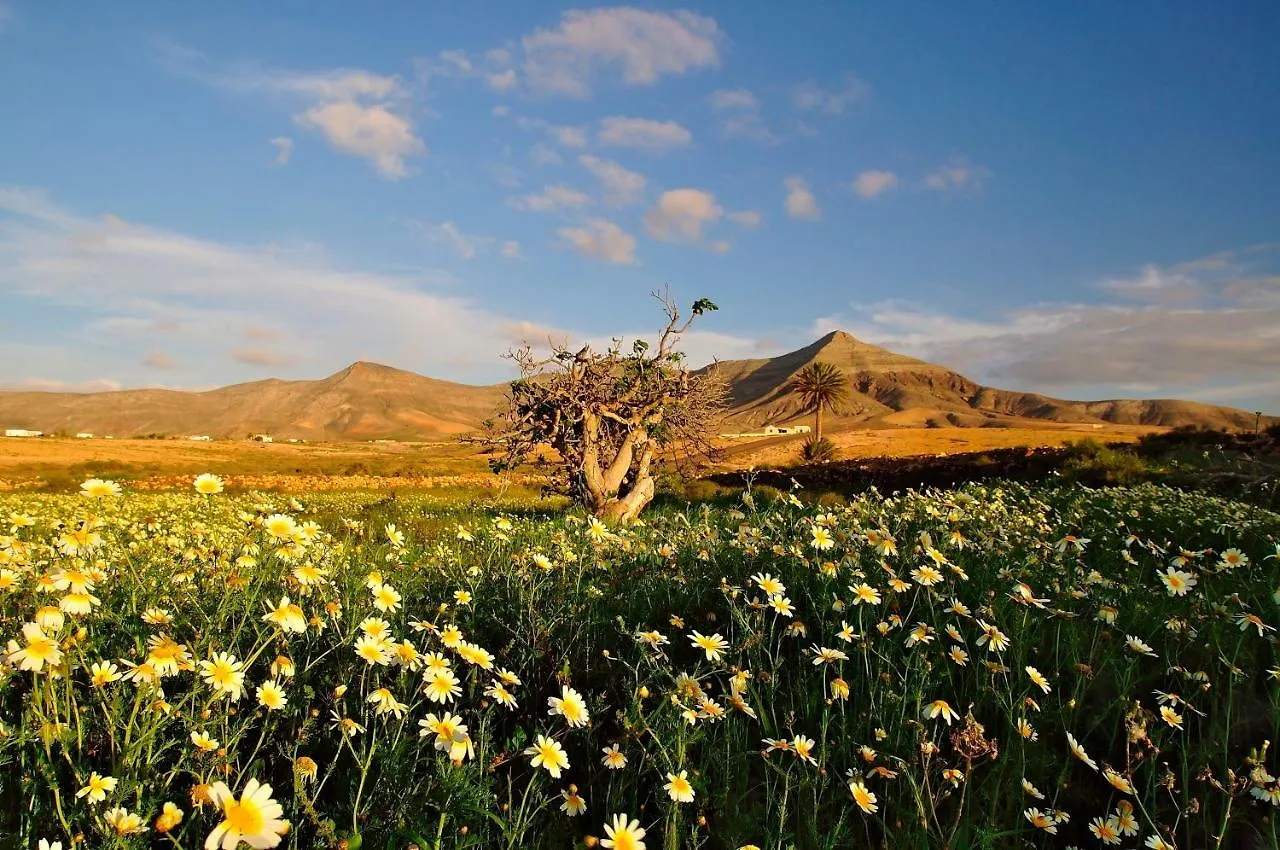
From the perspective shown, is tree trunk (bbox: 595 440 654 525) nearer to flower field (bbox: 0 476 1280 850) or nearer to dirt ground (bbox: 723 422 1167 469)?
flower field (bbox: 0 476 1280 850)

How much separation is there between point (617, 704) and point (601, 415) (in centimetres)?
1364

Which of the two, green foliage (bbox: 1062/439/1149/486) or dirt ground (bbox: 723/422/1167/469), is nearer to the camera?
green foliage (bbox: 1062/439/1149/486)

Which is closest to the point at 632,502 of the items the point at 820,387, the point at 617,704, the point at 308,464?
the point at 617,704

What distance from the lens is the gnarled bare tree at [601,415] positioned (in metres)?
16.6

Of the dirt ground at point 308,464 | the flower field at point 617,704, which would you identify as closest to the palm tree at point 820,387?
the dirt ground at point 308,464

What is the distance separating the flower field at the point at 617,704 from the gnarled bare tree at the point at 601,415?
37.0 feet

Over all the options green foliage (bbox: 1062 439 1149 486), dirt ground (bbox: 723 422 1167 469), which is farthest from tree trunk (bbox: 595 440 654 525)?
dirt ground (bbox: 723 422 1167 469)

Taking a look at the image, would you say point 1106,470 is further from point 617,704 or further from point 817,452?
point 817,452

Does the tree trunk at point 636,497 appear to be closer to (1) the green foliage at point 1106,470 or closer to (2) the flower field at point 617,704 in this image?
(2) the flower field at point 617,704

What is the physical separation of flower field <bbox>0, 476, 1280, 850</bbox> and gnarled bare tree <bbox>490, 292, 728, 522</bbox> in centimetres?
1129

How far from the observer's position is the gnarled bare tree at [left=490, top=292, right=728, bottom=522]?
54.4ft

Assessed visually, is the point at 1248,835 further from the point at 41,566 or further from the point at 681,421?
the point at 681,421

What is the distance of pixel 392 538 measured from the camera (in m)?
3.75

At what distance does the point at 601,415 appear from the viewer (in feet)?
55.5
